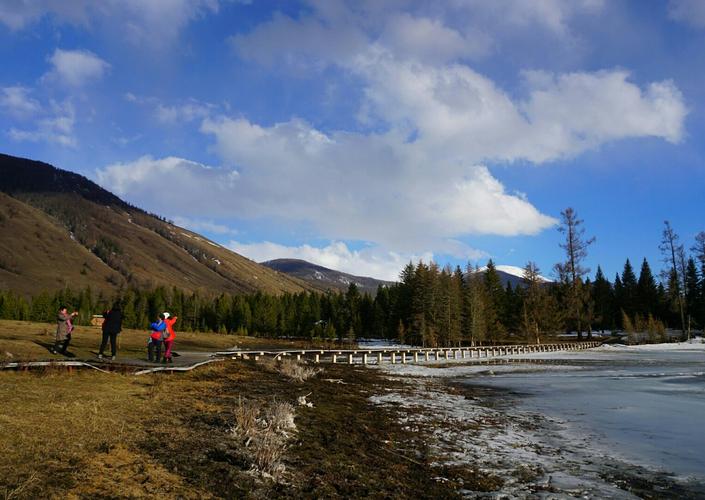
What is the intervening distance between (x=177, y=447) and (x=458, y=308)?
2465 inches

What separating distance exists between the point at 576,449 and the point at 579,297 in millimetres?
53276

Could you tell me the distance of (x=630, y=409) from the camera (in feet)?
52.6

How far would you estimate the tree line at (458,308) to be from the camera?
63.9 metres

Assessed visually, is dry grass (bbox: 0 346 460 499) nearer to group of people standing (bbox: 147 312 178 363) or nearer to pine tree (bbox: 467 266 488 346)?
group of people standing (bbox: 147 312 178 363)

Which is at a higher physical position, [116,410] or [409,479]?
[116,410]

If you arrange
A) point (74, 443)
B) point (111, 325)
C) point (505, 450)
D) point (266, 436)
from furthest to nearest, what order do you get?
point (111, 325) → point (505, 450) → point (266, 436) → point (74, 443)

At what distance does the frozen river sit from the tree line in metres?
34.9

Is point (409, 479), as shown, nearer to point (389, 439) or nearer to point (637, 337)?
point (389, 439)

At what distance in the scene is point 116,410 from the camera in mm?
10531

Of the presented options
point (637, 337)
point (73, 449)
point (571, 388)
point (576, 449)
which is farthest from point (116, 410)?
point (637, 337)

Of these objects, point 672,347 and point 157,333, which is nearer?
point 157,333

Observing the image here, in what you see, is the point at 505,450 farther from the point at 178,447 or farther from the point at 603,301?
the point at 603,301

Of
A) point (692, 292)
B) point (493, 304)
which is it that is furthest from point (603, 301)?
point (493, 304)

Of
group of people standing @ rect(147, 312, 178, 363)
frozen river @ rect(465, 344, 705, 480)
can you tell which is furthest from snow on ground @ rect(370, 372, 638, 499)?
group of people standing @ rect(147, 312, 178, 363)
